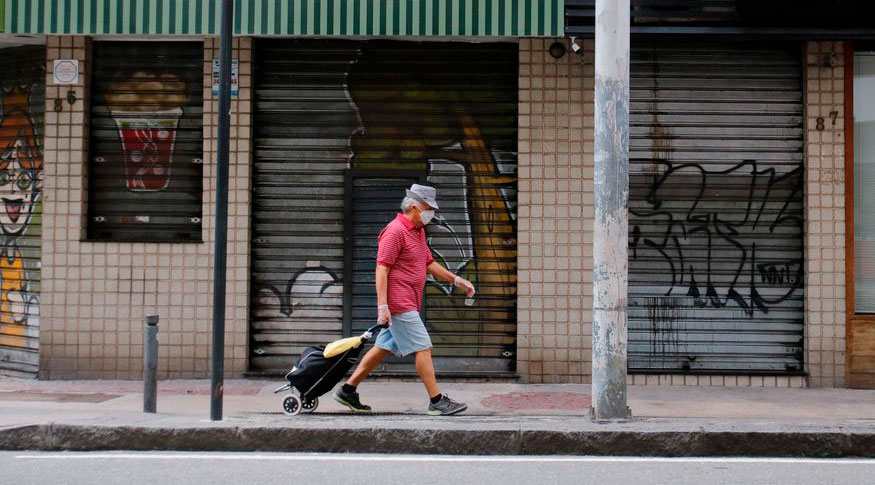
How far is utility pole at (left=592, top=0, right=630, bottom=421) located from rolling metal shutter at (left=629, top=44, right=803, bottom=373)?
2832 millimetres

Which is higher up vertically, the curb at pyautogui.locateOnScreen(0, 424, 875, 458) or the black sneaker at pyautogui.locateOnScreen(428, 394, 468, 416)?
the black sneaker at pyautogui.locateOnScreen(428, 394, 468, 416)

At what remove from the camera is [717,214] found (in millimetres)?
10953

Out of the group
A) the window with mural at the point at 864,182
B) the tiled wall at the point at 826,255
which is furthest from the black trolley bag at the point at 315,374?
the window with mural at the point at 864,182

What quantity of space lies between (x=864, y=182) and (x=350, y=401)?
602cm

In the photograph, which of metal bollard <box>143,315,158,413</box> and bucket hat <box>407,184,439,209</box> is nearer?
metal bollard <box>143,315,158,413</box>

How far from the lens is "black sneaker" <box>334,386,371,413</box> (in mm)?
8766

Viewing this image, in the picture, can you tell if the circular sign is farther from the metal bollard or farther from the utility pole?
the utility pole

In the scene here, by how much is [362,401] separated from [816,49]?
597 centimetres

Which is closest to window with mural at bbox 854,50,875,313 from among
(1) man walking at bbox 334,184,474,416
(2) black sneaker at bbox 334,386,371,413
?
(1) man walking at bbox 334,184,474,416

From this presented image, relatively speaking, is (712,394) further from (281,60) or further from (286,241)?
(281,60)

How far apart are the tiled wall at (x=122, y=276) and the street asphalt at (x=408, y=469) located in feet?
10.9

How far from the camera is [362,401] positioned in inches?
382

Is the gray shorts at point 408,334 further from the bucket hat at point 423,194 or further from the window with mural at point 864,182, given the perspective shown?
the window with mural at point 864,182

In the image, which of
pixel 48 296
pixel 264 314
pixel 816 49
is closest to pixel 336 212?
pixel 264 314
